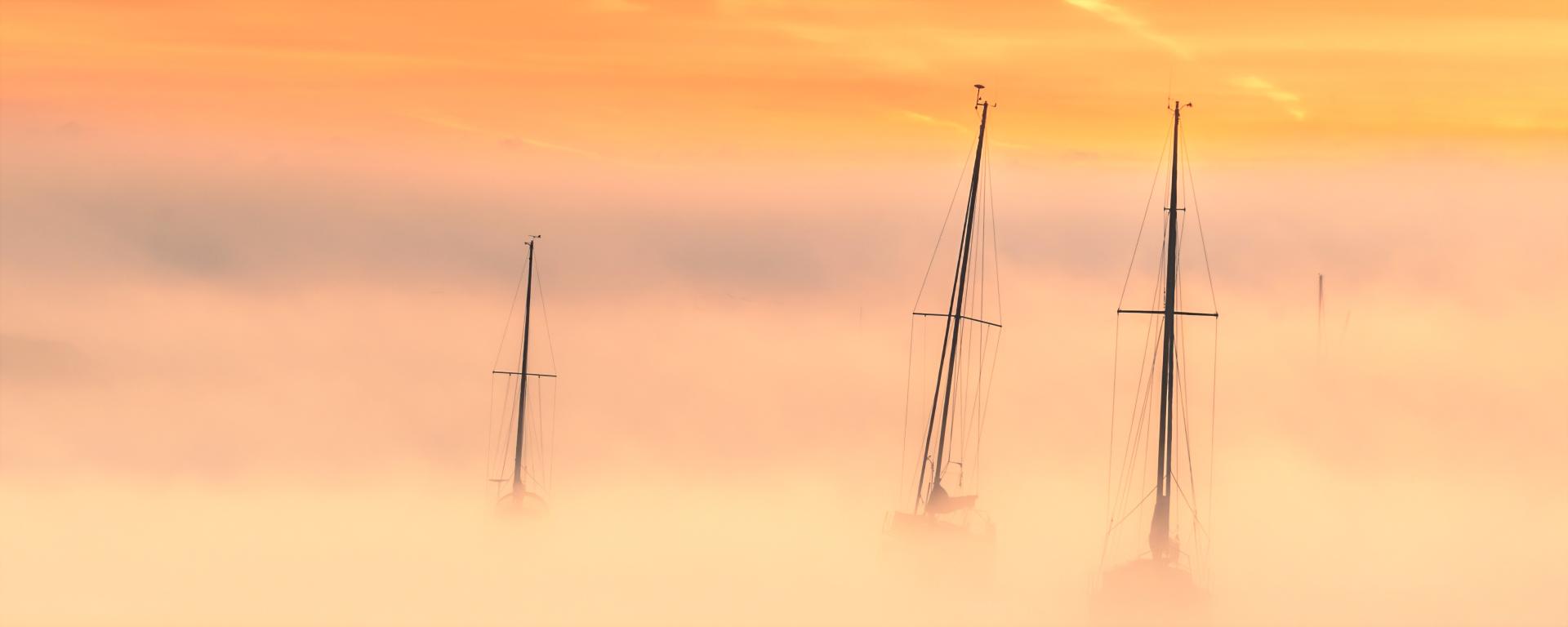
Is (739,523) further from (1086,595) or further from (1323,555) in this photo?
(1086,595)

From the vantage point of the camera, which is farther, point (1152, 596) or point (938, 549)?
point (938, 549)

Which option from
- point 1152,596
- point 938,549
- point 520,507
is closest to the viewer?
point 1152,596

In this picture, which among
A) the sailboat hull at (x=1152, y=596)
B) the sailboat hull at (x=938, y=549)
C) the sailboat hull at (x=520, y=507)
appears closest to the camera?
the sailboat hull at (x=1152, y=596)

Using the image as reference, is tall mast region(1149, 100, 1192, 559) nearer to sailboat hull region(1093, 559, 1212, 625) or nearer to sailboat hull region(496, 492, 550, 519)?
sailboat hull region(1093, 559, 1212, 625)

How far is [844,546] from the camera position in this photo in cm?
10162

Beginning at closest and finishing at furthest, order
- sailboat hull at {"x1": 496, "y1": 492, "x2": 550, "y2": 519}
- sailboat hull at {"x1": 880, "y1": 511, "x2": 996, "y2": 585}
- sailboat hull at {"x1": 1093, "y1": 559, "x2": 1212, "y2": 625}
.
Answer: sailboat hull at {"x1": 1093, "y1": 559, "x2": 1212, "y2": 625} < sailboat hull at {"x1": 880, "y1": 511, "x2": 996, "y2": 585} < sailboat hull at {"x1": 496, "y1": 492, "x2": 550, "y2": 519}

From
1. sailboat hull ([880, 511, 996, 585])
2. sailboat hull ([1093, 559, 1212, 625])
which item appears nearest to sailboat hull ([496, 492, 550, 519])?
sailboat hull ([880, 511, 996, 585])

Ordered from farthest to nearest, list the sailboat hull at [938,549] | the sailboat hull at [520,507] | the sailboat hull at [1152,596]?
1. the sailboat hull at [520,507]
2. the sailboat hull at [938,549]
3. the sailboat hull at [1152,596]

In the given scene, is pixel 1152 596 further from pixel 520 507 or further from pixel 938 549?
pixel 520 507

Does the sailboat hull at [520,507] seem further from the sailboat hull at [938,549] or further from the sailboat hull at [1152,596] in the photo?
→ the sailboat hull at [1152,596]

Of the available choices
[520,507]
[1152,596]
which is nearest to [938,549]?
[1152,596]

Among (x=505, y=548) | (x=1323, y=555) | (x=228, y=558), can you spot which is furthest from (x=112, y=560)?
(x=1323, y=555)

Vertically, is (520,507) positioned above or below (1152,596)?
below

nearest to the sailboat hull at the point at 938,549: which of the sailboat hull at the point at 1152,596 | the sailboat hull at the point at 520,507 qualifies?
the sailboat hull at the point at 1152,596
